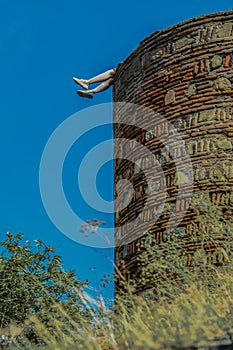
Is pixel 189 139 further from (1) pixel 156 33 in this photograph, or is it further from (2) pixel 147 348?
(2) pixel 147 348

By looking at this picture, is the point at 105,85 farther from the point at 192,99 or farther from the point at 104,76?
the point at 192,99

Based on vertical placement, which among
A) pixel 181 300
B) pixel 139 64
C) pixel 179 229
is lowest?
pixel 181 300

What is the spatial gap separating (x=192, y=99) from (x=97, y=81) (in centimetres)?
229

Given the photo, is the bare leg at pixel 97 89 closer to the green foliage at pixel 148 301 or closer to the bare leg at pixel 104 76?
the bare leg at pixel 104 76

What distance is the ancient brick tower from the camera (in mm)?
A: 7809

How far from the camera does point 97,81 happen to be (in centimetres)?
1002

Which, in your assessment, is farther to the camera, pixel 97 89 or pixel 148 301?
pixel 97 89

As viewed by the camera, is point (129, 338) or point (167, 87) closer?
point (129, 338)

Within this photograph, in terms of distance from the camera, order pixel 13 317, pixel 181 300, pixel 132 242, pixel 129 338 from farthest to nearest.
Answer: pixel 13 317 → pixel 132 242 → pixel 181 300 → pixel 129 338

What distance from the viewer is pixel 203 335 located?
396cm

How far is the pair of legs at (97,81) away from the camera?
9.87m

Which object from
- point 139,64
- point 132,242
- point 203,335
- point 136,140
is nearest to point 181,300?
point 203,335

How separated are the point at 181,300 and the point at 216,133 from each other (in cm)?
299

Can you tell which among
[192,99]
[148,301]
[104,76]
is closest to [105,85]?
[104,76]
